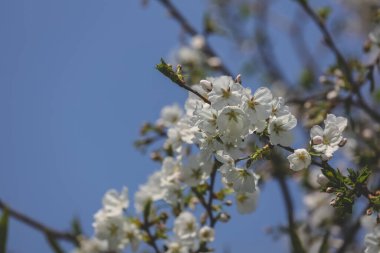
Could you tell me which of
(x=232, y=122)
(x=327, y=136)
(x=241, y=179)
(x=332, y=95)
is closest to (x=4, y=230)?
(x=241, y=179)

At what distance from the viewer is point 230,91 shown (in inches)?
56.9

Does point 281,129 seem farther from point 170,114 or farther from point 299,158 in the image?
point 170,114

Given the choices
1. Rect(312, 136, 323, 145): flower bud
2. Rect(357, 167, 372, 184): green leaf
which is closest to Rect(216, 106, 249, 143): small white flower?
Rect(312, 136, 323, 145): flower bud

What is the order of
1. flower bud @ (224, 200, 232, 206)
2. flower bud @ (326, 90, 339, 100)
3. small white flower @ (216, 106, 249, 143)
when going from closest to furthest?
small white flower @ (216, 106, 249, 143), flower bud @ (224, 200, 232, 206), flower bud @ (326, 90, 339, 100)

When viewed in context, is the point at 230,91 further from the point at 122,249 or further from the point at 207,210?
the point at 122,249

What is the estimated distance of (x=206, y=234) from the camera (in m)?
2.00

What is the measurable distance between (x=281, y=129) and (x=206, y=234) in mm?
742

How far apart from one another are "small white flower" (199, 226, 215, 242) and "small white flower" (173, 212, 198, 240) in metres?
0.05

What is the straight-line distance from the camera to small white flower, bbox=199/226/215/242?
78.7 inches

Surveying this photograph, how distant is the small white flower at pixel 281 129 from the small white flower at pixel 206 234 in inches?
27.3

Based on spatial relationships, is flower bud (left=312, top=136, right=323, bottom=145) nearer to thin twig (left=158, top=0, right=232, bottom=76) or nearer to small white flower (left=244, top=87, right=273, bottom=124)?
small white flower (left=244, top=87, right=273, bottom=124)

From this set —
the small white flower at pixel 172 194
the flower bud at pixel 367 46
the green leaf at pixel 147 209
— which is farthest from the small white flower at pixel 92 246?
the flower bud at pixel 367 46

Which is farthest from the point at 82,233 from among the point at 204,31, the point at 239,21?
the point at 239,21

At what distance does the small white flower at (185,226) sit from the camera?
2.05 meters
